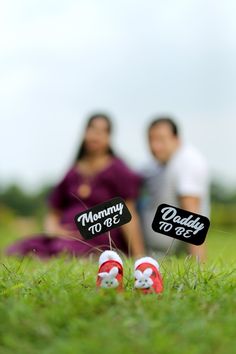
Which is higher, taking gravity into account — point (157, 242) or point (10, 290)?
point (10, 290)

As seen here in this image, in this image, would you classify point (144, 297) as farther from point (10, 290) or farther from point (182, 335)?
point (10, 290)

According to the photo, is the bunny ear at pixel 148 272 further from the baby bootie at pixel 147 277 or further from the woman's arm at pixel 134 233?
the woman's arm at pixel 134 233

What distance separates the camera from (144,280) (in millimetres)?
2592

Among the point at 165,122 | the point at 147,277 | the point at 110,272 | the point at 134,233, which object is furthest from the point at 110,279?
the point at 165,122

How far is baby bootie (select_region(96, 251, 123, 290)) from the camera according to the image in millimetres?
2590

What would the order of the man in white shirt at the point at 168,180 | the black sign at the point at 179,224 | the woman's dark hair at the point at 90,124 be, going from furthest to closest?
the woman's dark hair at the point at 90,124
the man in white shirt at the point at 168,180
the black sign at the point at 179,224

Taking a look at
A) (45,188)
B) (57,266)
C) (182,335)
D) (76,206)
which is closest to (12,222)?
(45,188)

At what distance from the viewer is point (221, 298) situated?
2559mm

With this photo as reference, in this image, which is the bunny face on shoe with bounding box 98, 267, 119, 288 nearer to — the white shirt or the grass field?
the grass field

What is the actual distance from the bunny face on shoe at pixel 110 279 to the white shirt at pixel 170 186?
12.0 feet

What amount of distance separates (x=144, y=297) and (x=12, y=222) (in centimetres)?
1864

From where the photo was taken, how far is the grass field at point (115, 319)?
2109 mm

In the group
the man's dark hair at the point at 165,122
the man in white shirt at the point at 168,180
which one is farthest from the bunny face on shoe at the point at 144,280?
the man's dark hair at the point at 165,122

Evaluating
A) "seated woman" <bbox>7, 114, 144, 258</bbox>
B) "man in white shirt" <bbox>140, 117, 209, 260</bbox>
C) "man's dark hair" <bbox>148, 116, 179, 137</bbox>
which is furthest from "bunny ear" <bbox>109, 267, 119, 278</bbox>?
"man's dark hair" <bbox>148, 116, 179, 137</bbox>
